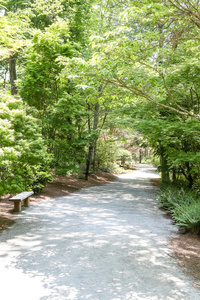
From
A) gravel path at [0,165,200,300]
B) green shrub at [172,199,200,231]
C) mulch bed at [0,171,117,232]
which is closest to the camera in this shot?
gravel path at [0,165,200,300]

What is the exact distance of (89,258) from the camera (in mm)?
4453

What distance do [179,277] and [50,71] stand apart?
9.89 metres

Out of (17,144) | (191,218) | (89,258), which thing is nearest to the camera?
(89,258)

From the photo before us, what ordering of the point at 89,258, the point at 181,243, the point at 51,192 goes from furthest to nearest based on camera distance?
the point at 51,192, the point at 181,243, the point at 89,258

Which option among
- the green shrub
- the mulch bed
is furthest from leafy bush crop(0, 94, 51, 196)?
the green shrub

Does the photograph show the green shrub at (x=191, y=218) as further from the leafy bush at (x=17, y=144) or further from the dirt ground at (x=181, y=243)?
the leafy bush at (x=17, y=144)

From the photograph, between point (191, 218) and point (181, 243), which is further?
point (191, 218)

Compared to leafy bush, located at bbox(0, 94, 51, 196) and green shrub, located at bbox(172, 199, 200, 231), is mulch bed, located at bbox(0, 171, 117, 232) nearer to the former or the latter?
leafy bush, located at bbox(0, 94, 51, 196)

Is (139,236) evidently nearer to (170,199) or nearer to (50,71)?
(170,199)

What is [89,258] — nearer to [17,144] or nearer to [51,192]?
[17,144]

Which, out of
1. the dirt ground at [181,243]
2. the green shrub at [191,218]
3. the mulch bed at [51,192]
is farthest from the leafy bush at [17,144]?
the green shrub at [191,218]

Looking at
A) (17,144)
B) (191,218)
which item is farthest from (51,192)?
(191,218)

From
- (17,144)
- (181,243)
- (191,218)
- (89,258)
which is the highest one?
(17,144)

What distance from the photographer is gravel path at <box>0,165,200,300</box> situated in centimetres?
340
